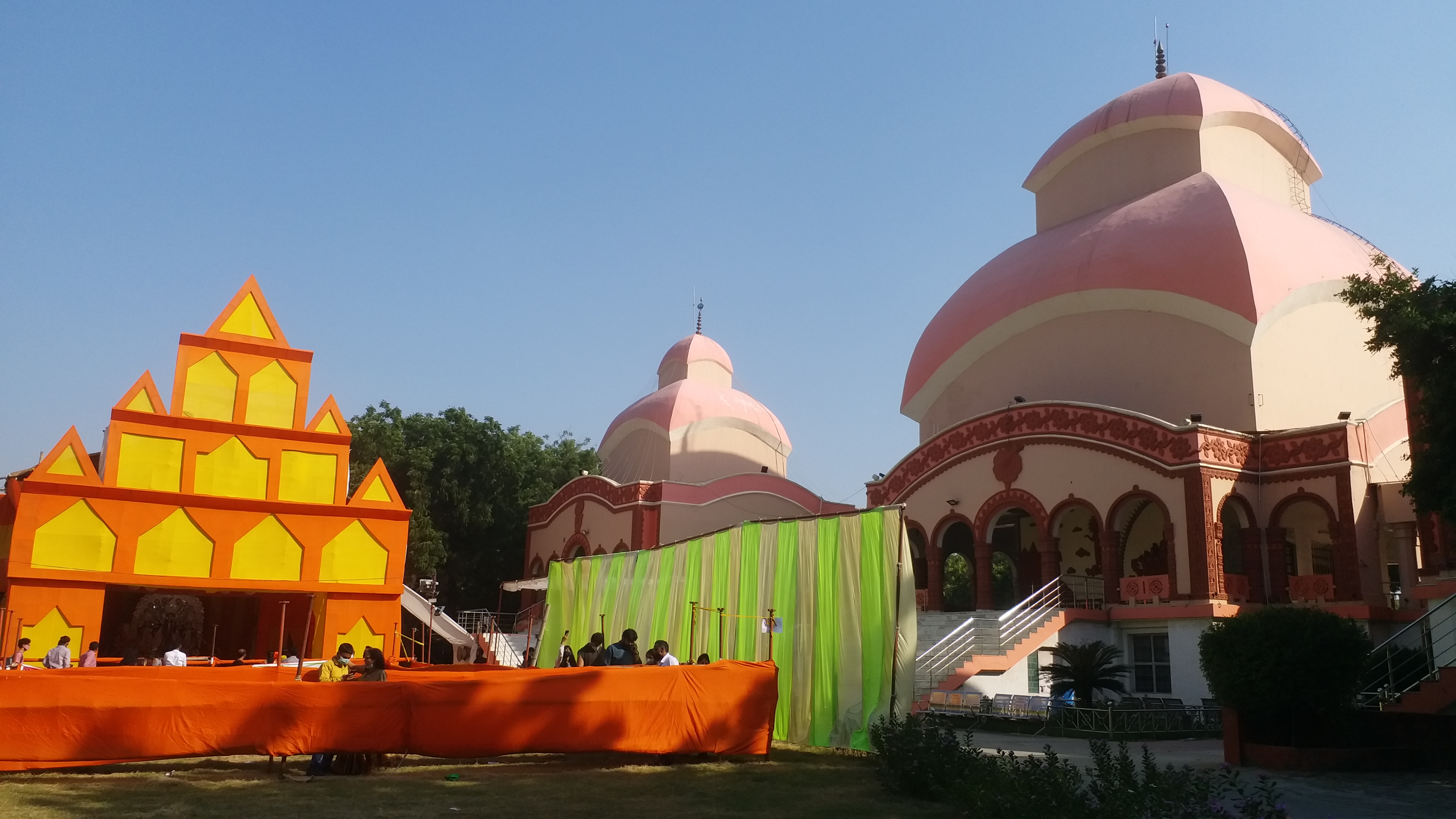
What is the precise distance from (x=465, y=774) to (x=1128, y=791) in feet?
21.2

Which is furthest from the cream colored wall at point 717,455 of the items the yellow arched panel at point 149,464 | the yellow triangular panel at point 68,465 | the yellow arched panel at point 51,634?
the yellow arched panel at point 51,634

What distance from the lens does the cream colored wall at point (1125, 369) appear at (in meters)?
23.3

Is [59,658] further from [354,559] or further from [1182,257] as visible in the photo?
[1182,257]

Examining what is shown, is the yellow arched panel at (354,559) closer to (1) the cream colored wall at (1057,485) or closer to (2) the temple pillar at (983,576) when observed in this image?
(1) the cream colored wall at (1057,485)

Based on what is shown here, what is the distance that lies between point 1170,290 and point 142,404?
21.6 metres

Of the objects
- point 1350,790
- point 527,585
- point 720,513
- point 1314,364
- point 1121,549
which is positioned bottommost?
point 1350,790

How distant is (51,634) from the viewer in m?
20.6

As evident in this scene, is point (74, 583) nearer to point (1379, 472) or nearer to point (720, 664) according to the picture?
point (720, 664)

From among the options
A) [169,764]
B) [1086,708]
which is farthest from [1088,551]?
[169,764]

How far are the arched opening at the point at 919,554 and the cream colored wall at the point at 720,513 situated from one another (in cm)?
437

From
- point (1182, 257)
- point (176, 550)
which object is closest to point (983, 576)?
point (1182, 257)

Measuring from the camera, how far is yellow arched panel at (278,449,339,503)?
23609 millimetres

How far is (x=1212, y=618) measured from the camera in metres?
19.9

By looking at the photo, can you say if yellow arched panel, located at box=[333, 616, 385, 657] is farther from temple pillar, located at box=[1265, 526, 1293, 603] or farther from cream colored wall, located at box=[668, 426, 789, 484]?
temple pillar, located at box=[1265, 526, 1293, 603]
